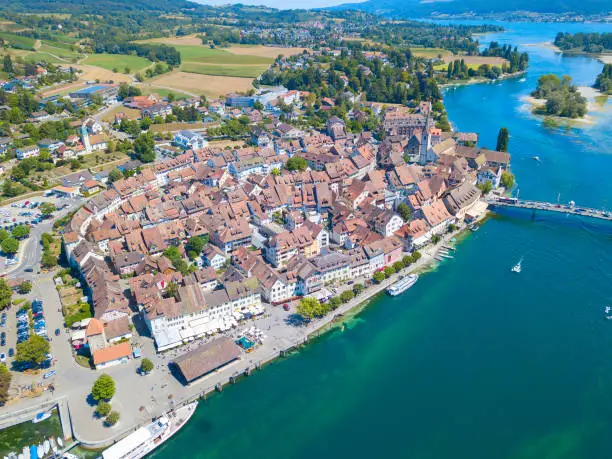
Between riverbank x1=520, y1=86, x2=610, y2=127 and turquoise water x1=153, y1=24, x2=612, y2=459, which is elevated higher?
riverbank x1=520, y1=86, x2=610, y2=127

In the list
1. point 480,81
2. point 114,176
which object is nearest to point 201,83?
point 114,176

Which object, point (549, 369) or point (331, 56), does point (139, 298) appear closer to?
point (549, 369)

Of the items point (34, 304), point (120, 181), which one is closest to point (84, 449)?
point (34, 304)

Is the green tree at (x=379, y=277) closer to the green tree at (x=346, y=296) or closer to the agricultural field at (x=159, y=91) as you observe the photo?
the green tree at (x=346, y=296)

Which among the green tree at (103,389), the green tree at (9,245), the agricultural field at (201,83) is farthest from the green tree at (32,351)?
the agricultural field at (201,83)

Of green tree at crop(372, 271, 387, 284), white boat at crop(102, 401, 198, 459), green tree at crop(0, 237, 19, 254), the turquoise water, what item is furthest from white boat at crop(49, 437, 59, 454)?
green tree at crop(372, 271, 387, 284)

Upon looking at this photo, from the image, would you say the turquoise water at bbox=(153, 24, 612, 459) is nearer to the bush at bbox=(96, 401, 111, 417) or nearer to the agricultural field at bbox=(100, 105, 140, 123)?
the bush at bbox=(96, 401, 111, 417)
